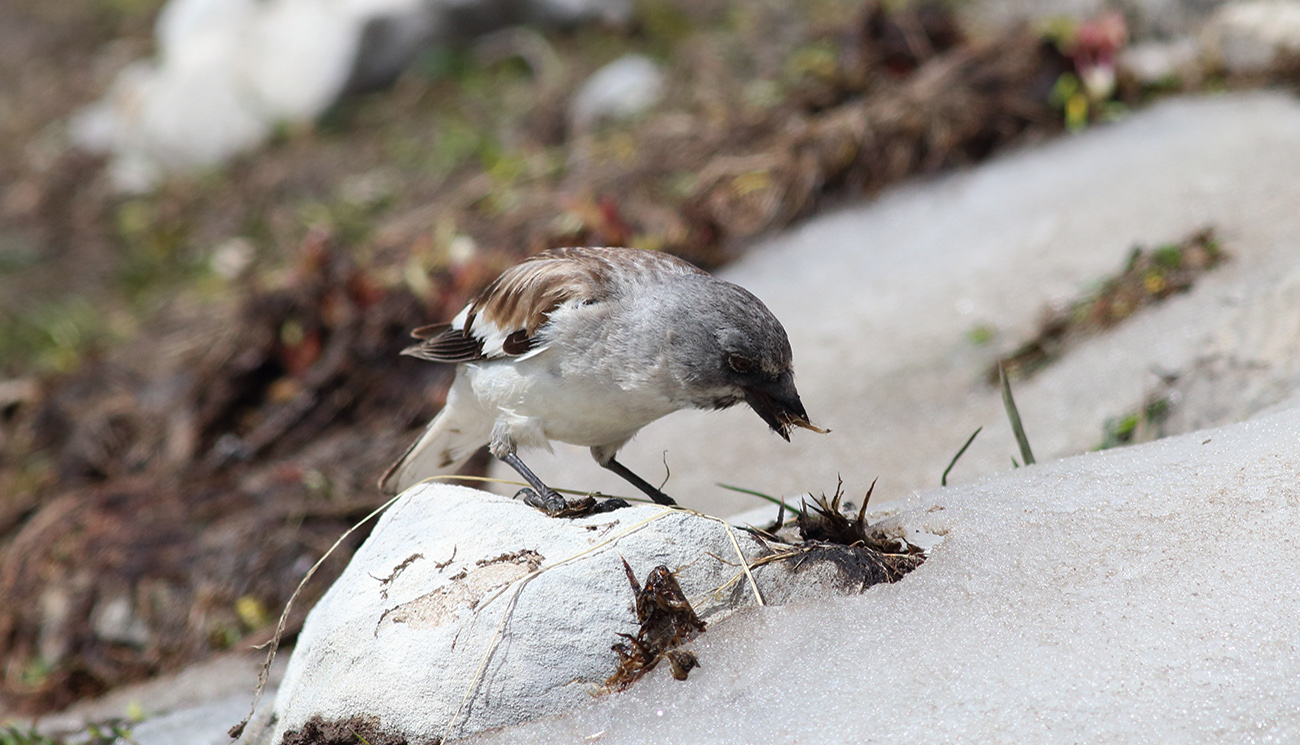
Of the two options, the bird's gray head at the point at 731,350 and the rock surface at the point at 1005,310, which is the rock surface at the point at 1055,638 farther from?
the rock surface at the point at 1005,310

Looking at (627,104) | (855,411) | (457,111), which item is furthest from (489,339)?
(457,111)


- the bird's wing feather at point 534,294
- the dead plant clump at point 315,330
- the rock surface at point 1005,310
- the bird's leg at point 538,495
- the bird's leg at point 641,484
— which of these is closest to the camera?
the bird's leg at point 538,495

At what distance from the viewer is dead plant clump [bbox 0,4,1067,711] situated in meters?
6.06

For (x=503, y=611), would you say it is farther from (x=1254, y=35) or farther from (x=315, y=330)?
(x=1254, y=35)

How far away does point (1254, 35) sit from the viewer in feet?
24.3

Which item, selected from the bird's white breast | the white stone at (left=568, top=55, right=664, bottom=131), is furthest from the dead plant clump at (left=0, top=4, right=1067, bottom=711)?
the bird's white breast

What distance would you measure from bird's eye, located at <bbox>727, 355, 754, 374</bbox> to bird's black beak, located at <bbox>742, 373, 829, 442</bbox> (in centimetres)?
8

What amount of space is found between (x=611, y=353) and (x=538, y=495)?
0.60 metres

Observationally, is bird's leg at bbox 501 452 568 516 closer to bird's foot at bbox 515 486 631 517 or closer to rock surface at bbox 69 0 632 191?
bird's foot at bbox 515 486 631 517

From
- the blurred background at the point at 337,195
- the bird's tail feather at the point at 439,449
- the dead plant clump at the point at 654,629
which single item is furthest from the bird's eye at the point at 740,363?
the blurred background at the point at 337,195

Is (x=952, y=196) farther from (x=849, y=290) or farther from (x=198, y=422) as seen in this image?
(x=198, y=422)

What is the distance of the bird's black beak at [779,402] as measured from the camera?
3.77m

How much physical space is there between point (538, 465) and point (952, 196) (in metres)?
3.43

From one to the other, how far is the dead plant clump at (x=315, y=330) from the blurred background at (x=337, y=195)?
2cm
